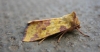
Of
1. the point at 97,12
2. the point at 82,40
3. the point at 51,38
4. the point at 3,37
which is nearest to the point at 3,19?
the point at 3,37

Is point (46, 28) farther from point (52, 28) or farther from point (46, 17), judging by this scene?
point (46, 17)

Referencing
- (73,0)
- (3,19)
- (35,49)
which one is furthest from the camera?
(73,0)

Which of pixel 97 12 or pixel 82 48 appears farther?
pixel 97 12

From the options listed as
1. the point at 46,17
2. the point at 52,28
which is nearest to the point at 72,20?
the point at 52,28

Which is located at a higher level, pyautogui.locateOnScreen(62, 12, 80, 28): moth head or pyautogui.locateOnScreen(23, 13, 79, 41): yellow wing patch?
pyautogui.locateOnScreen(62, 12, 80, 28): moth head

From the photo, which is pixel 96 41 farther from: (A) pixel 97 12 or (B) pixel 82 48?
(A) pixel 97 12

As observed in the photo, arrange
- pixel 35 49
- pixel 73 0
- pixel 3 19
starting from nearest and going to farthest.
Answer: pixel 35 49, pixel 3 19, pixel 73 0
